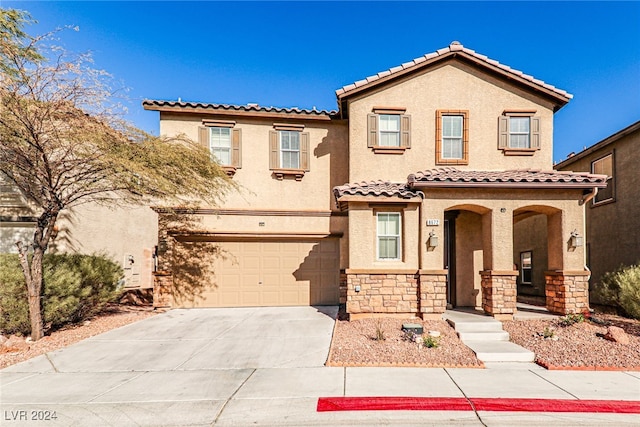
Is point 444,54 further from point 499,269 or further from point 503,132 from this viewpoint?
point 499,269

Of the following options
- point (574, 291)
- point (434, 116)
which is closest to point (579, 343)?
point (574, 291)

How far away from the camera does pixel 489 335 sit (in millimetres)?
7848

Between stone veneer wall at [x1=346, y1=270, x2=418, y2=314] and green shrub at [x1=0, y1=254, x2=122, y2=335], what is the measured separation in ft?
24.2

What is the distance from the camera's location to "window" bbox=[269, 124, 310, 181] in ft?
39.6

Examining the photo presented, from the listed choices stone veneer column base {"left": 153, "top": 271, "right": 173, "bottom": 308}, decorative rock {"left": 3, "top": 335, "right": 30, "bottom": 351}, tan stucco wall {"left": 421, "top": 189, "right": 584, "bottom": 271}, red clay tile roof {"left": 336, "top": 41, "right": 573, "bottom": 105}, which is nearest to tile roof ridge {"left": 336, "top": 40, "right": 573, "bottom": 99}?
red clay tile roof {"left": 336, "top": 41, "right": 573, "bottom": 105}

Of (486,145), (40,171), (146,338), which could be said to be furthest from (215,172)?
(486,145)

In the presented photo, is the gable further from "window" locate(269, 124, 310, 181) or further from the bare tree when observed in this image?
the bare tree

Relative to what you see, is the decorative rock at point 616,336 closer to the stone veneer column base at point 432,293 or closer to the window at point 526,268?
the stone veneer column base at point 432,293

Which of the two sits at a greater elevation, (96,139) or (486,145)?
(486,145)

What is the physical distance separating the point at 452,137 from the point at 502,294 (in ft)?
17.6

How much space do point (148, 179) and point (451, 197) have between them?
27.0 feet

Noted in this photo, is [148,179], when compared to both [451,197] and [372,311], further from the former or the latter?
[451,197]

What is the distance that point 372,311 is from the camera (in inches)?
356

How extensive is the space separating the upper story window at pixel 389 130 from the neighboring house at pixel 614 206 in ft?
25.6
